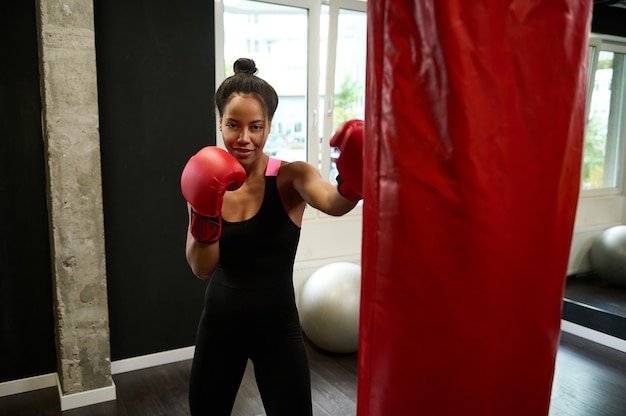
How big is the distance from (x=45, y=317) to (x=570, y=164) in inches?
113

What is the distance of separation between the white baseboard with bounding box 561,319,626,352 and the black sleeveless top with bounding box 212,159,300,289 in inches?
119

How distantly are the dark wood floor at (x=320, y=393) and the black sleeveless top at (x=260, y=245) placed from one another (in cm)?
134

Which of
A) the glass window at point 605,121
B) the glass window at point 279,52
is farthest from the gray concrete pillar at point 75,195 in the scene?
the glass window at point 605,121

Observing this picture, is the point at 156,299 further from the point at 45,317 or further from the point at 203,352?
the point at 203,352

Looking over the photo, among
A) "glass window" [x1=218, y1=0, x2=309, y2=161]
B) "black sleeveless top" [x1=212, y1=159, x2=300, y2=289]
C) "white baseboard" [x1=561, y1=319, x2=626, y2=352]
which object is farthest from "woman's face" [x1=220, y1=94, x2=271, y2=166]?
"white baseboard" [x1=561, y1=319, x2=626, y2=352]

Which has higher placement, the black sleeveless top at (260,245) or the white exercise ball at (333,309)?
the black sleeveless top at (260,245)

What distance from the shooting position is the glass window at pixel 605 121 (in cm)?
484

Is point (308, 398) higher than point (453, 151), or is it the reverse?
point (453, 151)

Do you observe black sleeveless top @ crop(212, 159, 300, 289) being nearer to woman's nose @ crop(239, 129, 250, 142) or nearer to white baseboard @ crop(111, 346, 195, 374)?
woman's nose @ crop(239, 129, 250, 142)

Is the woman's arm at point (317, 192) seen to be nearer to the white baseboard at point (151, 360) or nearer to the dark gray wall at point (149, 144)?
the dark gray wall at point (149, 144)

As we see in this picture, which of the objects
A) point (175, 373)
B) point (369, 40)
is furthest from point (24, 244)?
point (369, 40)

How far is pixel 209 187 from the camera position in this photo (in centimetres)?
140

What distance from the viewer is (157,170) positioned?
3014 mm

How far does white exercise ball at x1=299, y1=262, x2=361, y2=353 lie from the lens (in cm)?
322
